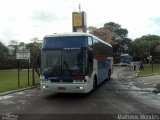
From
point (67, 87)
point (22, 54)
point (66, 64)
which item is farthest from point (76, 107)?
point (22, 54)

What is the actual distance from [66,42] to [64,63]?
1313 mm

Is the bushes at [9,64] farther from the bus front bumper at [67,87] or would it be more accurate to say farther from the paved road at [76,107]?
the paved road at [76,107]

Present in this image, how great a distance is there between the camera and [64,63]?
17688 millimetres

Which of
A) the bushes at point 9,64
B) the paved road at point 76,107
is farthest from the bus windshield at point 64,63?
the bushes at point 9,64

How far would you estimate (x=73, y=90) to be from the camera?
57.4 feet

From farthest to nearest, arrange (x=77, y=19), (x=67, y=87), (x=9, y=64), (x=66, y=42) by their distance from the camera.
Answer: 1. (x=9, y=64)
2. (x=77, y=19)
3. (x=66, y=42)
4. (x=67, y=87)

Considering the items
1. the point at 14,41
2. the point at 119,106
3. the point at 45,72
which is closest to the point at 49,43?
the point at 45,72

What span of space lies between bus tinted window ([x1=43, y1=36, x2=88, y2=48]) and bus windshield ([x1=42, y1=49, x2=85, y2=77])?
409mm

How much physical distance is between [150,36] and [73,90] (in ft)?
441

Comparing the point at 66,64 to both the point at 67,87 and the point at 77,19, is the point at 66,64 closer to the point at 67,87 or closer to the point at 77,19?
the point at 67,87

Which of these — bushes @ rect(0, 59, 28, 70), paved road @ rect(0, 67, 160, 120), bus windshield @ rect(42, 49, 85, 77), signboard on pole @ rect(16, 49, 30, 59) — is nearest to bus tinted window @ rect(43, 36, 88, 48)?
bus windshield @ rect(42, 49, 85, 77)

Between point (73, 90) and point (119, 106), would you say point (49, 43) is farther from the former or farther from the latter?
point (119, 106)

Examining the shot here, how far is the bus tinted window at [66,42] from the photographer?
59.7 ft

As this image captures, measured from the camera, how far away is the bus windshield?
17.6 meters
